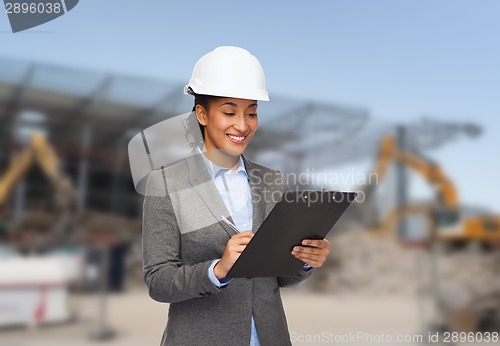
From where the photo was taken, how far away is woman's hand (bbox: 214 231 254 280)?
2.22 ft

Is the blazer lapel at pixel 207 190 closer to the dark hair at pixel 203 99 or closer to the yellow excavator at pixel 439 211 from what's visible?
the dark hair at pixel 203 99

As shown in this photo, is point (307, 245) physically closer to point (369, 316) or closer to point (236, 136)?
point (236, 136)

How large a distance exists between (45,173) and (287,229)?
13.7 feet

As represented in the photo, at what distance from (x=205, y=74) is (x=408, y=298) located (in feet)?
16.4

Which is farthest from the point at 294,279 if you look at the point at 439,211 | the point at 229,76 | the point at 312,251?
the point at 439,211

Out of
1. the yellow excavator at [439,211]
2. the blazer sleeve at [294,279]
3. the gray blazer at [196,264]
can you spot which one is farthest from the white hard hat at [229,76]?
the yellow excavator at [439,211]

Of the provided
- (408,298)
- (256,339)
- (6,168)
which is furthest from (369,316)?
(256,339)

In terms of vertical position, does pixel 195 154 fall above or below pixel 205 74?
below

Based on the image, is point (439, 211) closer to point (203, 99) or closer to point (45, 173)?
point (45, 173)

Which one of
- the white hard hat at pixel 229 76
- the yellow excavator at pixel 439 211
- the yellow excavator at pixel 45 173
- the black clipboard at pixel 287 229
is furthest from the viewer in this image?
the yellow excavator at pixel 45 173

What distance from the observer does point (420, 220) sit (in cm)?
451

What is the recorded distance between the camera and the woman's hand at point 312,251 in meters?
0.74

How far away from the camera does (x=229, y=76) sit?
79cm

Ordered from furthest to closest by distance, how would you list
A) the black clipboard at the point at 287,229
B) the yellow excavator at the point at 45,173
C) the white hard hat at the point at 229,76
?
the yellow excavator at the point at 45,173, the white hard hat at the point at 229,76, the black clipboard at the point at 287,229
